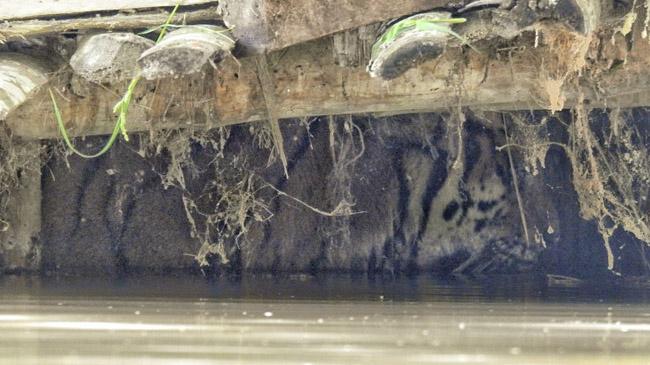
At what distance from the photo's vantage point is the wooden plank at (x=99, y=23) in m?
3.66

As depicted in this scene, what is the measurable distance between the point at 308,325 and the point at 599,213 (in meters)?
2.10

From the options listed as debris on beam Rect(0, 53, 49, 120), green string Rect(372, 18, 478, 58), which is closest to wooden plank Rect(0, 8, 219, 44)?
debris on beam Rect(0, 53, 49, 120)

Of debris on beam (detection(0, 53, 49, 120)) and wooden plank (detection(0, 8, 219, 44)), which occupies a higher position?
wooden plank (detection(0, 8, 219, 44))

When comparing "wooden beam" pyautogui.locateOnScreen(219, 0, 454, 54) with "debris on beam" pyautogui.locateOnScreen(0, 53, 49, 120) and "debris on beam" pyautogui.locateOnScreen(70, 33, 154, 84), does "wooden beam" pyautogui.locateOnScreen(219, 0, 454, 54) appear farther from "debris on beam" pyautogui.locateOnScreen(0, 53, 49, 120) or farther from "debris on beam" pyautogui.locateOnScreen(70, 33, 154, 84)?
"debris on beam" pyautogui.locateOnScreen(0, 53, 49, 120)

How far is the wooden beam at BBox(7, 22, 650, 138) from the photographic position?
3.86 metres

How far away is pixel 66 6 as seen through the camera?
12.6 feet

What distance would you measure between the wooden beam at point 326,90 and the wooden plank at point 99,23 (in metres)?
0.24

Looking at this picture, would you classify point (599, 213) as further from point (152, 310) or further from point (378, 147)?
point (152, 310)

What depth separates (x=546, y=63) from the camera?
374 cm

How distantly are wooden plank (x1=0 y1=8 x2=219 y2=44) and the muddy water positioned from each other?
920 mm

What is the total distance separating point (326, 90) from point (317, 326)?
113 centimetres

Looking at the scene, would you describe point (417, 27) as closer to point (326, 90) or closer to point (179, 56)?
point (179, 56)

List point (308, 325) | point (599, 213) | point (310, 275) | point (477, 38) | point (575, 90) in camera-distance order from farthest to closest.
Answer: point (310, 275), point (599, 213), point (575, 90), point (477, 38), point (308, 325)

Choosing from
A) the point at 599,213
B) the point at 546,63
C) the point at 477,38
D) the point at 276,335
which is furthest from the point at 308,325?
the point at 599,213
